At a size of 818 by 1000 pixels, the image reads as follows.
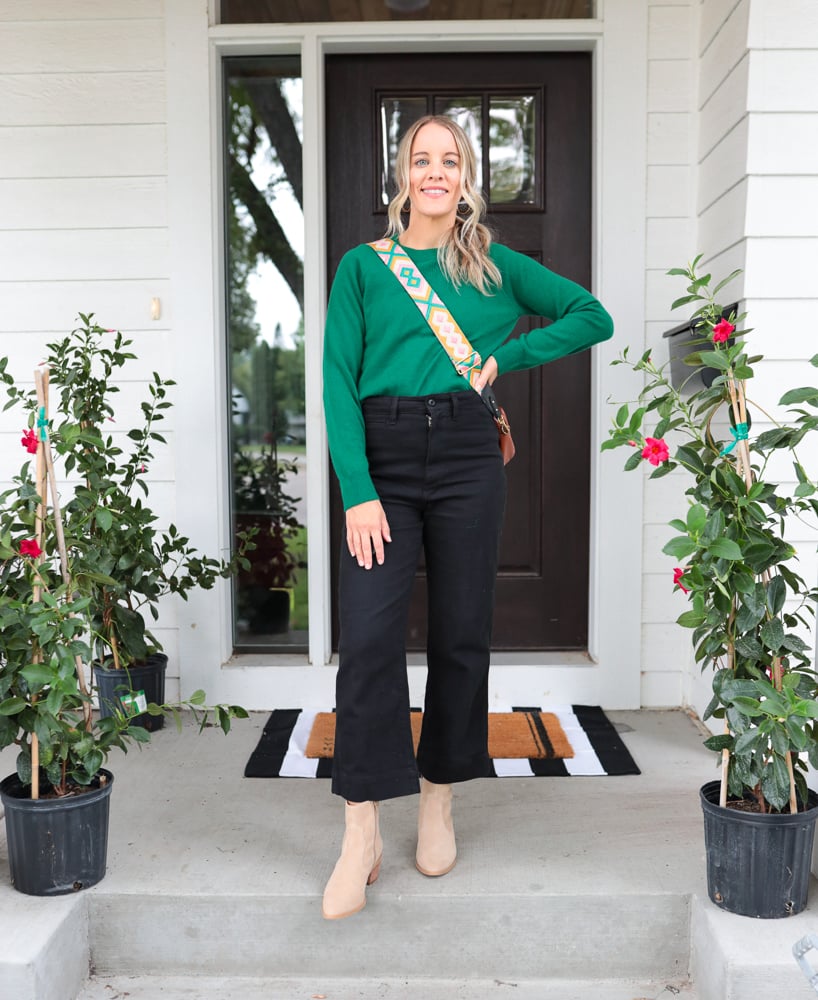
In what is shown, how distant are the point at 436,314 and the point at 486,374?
0.49 ft

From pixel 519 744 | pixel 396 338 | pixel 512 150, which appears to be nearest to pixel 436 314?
pixel 396 338

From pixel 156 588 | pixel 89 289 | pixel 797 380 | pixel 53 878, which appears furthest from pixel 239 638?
pixel 797 380

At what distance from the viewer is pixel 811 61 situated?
243 centimetres

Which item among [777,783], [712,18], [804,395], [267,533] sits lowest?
[777,783]

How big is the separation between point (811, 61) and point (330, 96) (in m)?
1.41

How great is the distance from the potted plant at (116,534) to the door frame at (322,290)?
167 millimetres

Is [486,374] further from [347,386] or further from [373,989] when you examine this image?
[373,989]

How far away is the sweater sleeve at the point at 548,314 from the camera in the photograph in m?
1.92

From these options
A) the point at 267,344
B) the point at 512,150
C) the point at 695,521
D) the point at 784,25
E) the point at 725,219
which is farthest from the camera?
the point at 267,344

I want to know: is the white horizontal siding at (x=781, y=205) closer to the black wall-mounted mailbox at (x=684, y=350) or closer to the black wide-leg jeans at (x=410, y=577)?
the black wall-mounted mailbox at (x=684, y=350)

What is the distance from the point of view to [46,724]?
184 cm

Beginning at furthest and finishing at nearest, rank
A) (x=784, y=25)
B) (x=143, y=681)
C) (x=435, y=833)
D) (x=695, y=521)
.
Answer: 1. (x=143, y=681)
2. (x=784, y=25)
3. (x=435, y=833)
4. (x=695, y=521)

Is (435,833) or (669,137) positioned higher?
(669,137)

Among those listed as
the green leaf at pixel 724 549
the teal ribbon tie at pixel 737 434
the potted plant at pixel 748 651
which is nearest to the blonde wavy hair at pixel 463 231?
the potted plant at pixel 748 651
